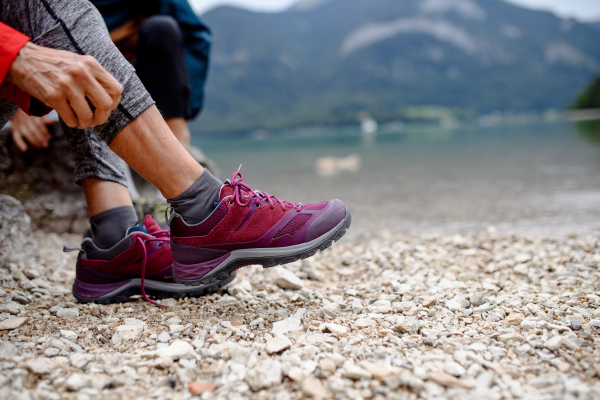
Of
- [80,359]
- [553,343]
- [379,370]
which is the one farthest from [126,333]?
[553,343]

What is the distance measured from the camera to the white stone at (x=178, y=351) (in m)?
1.62

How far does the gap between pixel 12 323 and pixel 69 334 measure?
37 centimetres

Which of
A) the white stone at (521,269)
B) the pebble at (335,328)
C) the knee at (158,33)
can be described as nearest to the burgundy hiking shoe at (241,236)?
the pebble at (335,328)

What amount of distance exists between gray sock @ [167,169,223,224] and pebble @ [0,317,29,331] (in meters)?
0.97

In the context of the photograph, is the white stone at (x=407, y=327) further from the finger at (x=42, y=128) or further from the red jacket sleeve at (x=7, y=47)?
the finger at (x=42, y=128)

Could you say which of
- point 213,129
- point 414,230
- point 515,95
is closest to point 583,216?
point 414,230

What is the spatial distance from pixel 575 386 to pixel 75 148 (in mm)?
2784

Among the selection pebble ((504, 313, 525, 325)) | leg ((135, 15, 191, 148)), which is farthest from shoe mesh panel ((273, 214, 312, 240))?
leg ((135, 15, 191, 148))

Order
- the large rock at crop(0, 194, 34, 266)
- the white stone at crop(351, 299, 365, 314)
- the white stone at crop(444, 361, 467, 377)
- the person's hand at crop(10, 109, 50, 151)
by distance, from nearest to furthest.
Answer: the white stone at crop(444, 361, 467, 377) → the white stone at crop(351, 299, 365, 314) → the large rock at crop(0, 194, 34, 266) → the person's hand at crop(10, 109, 50, 151)

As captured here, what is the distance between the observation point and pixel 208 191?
1.98 metres

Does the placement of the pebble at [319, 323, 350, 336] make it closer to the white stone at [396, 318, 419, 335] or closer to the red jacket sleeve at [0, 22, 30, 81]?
the white stone at [396, 318, 419, 335]

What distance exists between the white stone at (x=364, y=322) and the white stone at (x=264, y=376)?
22.7 inches

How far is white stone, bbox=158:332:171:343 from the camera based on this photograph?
1.79 m

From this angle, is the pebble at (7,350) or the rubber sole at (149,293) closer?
the pebble at (7,350)
